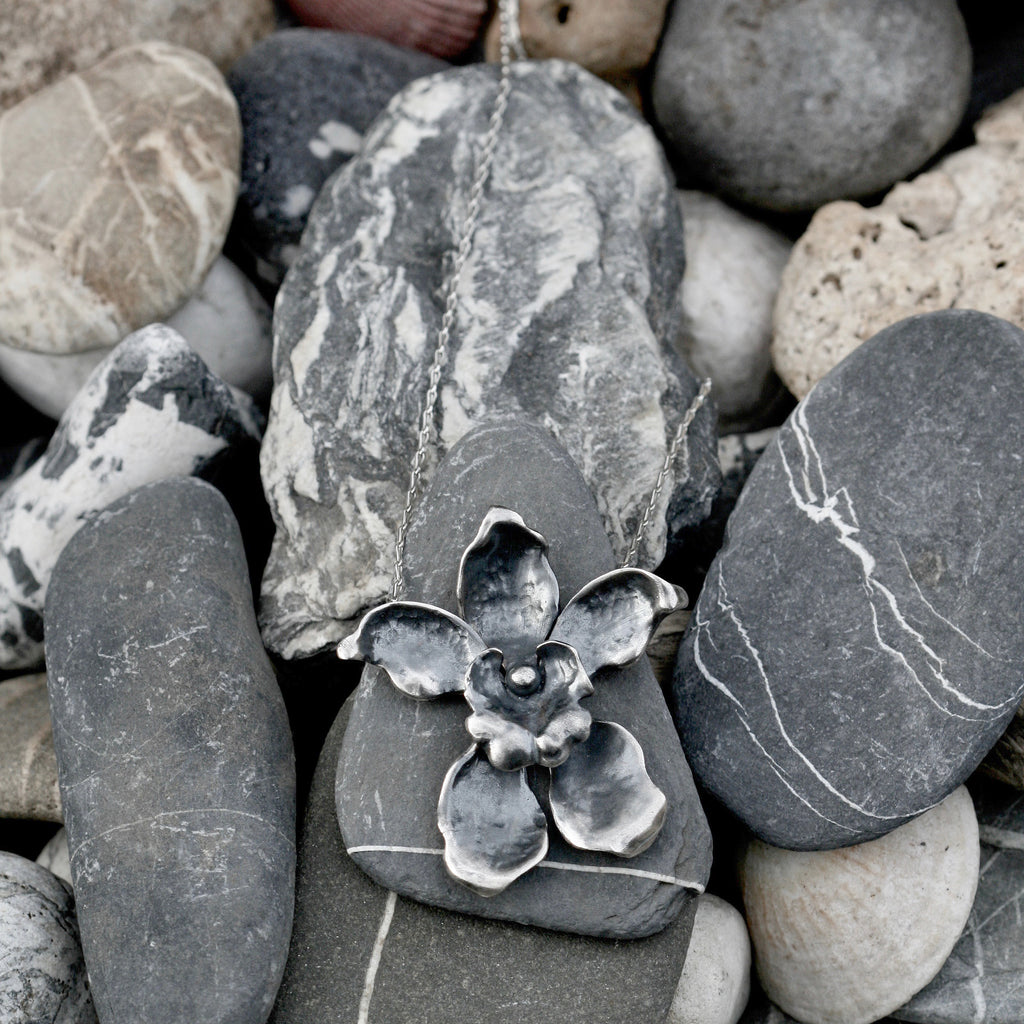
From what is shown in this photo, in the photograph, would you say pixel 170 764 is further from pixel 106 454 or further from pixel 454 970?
pixel 106 454

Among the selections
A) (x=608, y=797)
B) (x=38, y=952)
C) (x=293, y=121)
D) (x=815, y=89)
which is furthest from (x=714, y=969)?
(x=293, y=121)

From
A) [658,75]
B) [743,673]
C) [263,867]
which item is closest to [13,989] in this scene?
[263,867]

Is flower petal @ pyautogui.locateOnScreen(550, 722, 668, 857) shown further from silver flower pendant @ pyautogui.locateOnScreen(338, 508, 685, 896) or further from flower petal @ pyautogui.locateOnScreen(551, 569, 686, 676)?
flower petal @ pyautogui.locateOnScreen(551, 569, 686, 676)

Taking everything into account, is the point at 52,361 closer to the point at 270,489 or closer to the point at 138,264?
the point at 138,264

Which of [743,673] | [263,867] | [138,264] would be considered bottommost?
[263,867]

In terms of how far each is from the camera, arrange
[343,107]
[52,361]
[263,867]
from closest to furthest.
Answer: [263,867] < [52,361] < [343,107]

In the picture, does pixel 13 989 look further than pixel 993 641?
No

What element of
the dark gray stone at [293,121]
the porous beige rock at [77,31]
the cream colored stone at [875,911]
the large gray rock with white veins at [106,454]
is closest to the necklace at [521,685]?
the cream colored stone at [875,911]

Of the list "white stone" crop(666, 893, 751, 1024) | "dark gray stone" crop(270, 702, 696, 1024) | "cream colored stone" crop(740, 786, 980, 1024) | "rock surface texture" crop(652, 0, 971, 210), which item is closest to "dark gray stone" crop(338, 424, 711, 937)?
"dark gray stone" crop(270, 702, 696, 1024)
